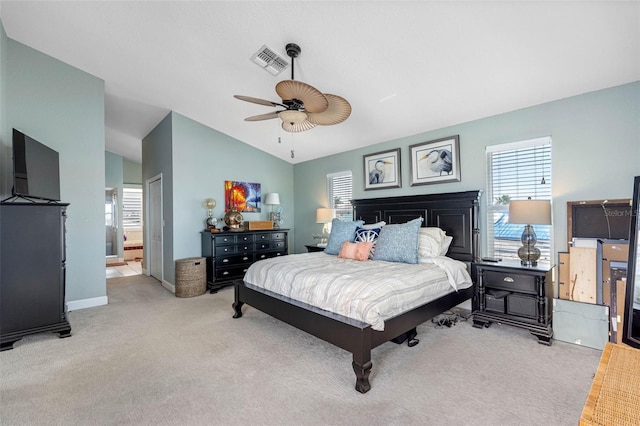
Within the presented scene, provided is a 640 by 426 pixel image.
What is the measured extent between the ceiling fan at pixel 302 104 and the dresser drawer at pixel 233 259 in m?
2.72

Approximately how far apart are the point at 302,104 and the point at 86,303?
13.3 ft

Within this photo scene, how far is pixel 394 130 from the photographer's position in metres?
4.27

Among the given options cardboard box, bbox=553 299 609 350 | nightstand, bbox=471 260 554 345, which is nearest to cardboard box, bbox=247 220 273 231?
nightstand, bbox=471 260 554 345

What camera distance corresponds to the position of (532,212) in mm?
2879

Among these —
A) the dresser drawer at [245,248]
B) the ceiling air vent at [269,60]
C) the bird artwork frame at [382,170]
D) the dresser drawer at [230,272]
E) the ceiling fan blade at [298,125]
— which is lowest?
the dresser drawer at [230,272]

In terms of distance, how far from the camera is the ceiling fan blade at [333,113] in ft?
8.30

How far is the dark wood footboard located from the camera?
2014 millimetres

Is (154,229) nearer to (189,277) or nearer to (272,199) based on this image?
(189,277)

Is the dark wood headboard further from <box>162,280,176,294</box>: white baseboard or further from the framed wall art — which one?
<box>162,280,176,294</box>: white baseboard

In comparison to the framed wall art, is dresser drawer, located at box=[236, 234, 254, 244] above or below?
below

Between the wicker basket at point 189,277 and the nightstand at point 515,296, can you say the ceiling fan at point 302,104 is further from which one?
the wicker basket at point 189,277

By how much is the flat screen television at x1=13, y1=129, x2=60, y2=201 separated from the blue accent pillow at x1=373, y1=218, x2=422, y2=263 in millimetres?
3795

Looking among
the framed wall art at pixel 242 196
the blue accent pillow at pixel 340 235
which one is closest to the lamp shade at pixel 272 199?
the framed wall art at pixel 242 196

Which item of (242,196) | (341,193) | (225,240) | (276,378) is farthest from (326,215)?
(276,378)
